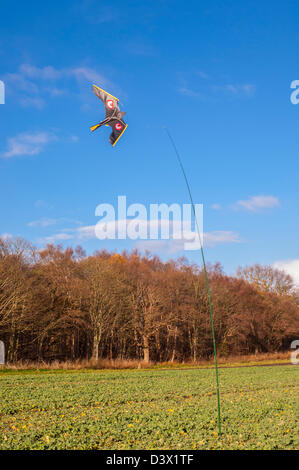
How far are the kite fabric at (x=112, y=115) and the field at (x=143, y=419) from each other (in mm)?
8377

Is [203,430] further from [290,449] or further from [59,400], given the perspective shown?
[59,400]

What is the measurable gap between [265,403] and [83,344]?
4391 cm

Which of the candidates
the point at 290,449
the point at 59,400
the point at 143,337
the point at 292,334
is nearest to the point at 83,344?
the point at 143,337

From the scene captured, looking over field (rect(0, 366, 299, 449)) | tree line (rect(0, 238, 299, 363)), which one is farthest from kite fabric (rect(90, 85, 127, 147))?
tree line (rect(0, 238, 299, 363))

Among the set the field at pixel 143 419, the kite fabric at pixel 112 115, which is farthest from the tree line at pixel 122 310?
the kite fabric at pixel 112 115

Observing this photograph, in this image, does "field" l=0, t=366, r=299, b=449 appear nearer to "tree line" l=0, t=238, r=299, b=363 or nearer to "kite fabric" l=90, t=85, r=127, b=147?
"kite fabric" l=90, t=85, r=127, b=147

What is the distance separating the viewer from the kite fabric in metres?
13.7

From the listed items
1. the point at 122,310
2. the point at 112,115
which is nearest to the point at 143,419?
the point at 112,115

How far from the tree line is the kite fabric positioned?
1143 inches

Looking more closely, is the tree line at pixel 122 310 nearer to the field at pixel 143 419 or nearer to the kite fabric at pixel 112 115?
the field at pixel 143 419

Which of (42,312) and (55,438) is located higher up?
(42,312)

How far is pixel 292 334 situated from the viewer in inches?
2714

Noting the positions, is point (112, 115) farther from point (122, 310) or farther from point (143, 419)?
point (122, 310)
